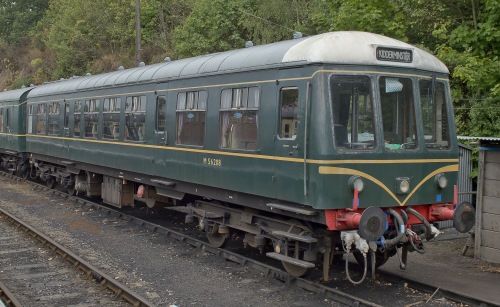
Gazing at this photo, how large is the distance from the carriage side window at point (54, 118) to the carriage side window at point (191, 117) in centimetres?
770

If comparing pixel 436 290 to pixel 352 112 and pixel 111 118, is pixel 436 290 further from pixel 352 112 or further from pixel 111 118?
pixel 111 118

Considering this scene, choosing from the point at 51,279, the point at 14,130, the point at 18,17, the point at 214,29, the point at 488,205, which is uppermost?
the point at 18,17

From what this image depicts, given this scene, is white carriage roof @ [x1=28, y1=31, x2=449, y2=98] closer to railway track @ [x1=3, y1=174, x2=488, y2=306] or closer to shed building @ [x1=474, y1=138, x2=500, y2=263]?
shed building @ [x1=474, y1=138, x2=500, y2=263]

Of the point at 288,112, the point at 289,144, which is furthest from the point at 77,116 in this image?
the point at 289,144

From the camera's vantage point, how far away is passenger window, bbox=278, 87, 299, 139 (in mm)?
7801

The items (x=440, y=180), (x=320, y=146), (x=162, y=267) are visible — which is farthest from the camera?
(x=162, y=267)

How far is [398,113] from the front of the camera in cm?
795

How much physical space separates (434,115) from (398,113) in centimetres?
67

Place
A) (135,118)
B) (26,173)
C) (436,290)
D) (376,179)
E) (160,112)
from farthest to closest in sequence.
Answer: (26,173), (135,118), (160,112), (436,290), (376,179)

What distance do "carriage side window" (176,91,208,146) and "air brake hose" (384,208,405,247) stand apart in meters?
3.46

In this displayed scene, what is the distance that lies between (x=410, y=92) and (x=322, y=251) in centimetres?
240

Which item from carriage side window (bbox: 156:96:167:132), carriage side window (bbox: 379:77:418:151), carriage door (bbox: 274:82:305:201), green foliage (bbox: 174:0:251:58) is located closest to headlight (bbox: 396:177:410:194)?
carriage side window (bbox: 379:77:418:151)

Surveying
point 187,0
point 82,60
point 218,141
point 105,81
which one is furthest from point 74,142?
point 82,60

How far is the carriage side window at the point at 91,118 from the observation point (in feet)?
47.3
